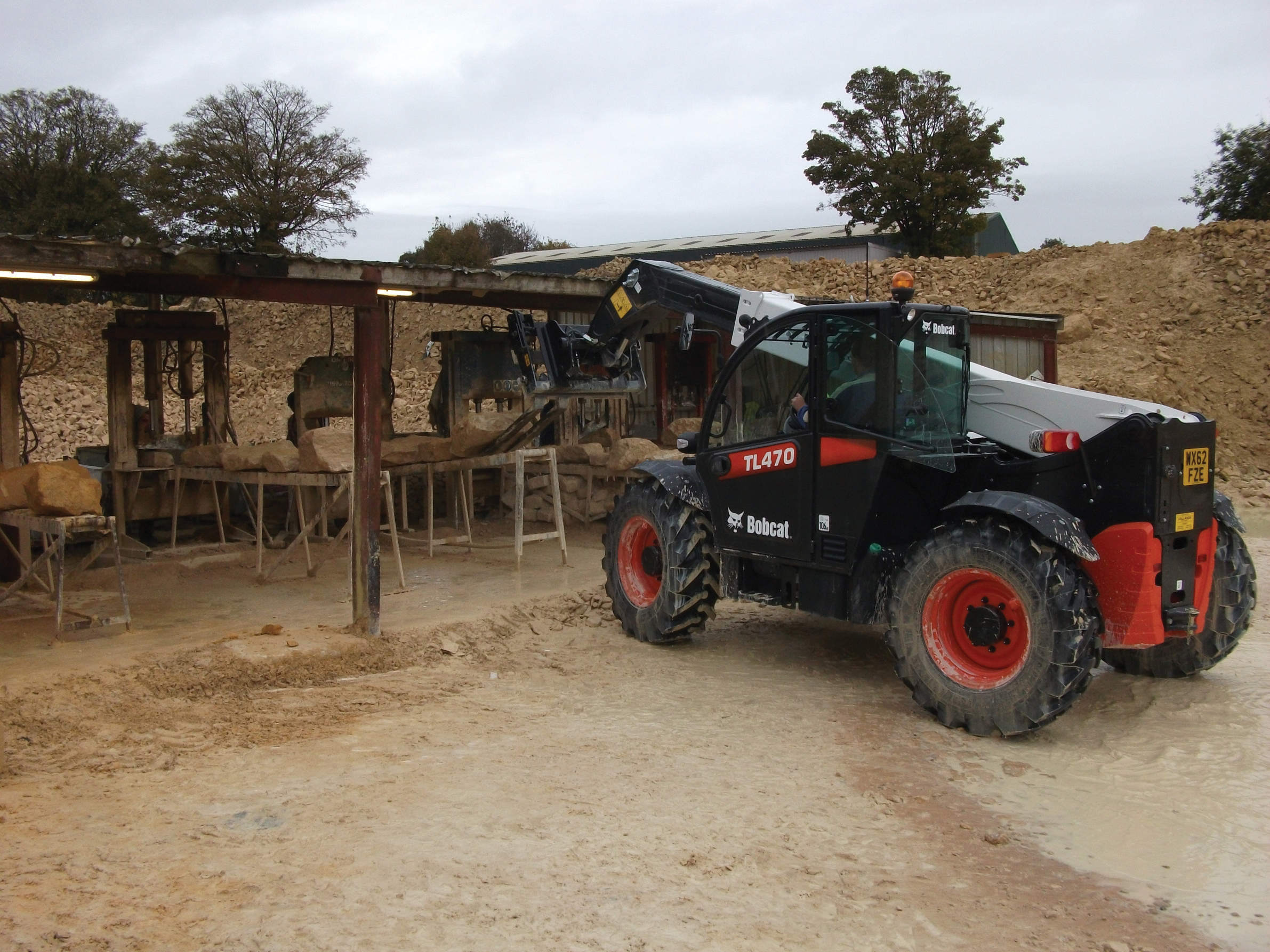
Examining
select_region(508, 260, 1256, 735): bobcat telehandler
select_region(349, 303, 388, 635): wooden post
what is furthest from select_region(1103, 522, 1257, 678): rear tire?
select_region(349, 303, 388, 635): wooden post

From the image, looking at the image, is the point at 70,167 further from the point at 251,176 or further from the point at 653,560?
the point at 653,560

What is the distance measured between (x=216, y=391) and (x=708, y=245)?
93.0ft

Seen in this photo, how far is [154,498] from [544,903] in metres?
9.80

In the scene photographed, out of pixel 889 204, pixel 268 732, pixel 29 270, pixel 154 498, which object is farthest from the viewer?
pixel 889 204

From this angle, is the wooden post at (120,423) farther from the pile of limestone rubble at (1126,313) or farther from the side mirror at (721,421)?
Answer: the side mirror at (721,421)

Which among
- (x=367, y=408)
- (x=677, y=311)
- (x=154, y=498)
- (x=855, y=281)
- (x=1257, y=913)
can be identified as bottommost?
(x=1257, y=913)

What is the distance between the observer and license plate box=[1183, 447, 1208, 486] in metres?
5.73

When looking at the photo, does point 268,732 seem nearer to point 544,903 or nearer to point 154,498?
point 544,903

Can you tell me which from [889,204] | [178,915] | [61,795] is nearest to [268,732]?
[61,795]

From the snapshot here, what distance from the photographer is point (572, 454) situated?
508 inches

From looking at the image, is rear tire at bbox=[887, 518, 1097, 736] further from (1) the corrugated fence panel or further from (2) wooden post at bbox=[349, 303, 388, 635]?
(1) the corrugated fence panel

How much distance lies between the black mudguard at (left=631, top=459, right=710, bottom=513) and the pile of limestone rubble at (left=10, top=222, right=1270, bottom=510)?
16.3 feet

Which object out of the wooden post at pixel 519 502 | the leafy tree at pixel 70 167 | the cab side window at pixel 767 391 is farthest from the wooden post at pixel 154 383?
A: the leafy tree at pixel 70 167

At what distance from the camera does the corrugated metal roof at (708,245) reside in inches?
1363
